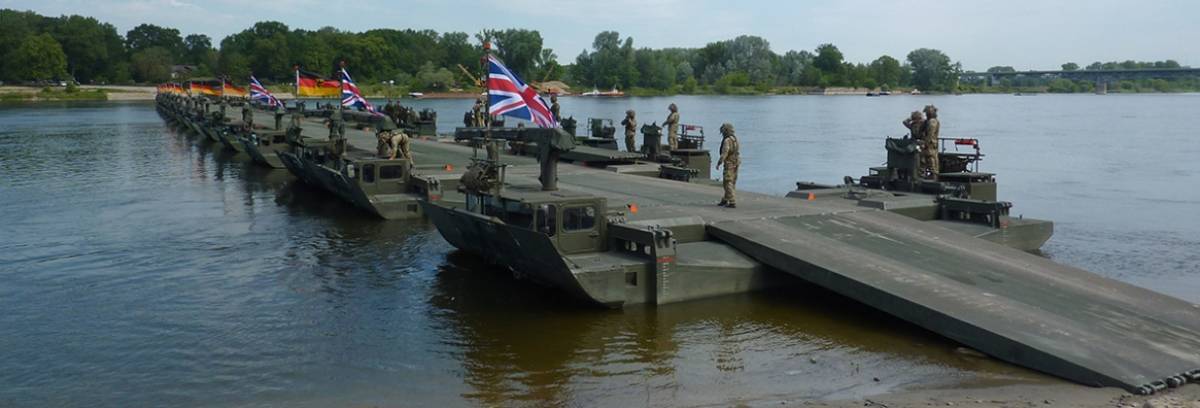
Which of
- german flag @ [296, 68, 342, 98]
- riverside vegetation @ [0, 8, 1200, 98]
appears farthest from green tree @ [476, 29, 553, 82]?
german flag @ [296, 68, 342, 98]

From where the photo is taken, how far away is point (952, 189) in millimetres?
22812

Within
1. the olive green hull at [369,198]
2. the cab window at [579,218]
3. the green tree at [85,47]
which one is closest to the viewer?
the cab window at [579,218]

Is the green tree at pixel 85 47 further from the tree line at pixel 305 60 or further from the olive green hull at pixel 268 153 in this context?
the olive green hull at pixel 268 153

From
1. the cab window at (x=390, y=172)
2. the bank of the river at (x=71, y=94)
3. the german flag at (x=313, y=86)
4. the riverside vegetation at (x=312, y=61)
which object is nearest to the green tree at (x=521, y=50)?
the riverside vegetation at (x=312, y=61)

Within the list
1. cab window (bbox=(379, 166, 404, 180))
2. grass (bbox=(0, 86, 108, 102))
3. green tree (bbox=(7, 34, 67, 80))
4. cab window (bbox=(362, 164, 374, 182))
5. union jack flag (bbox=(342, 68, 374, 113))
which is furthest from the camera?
green tree (bbox=(7, 34, 67, 80))

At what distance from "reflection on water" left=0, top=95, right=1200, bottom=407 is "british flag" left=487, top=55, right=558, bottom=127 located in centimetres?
328

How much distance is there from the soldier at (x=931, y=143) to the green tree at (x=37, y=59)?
169285 millimetres


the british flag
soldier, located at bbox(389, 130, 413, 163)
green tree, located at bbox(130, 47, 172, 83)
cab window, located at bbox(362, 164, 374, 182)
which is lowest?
cab window, located at bbox(362, 164, 374, 182)

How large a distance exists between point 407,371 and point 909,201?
12.2 m

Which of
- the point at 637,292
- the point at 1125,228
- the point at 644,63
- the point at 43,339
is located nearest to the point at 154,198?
the point at 43,339

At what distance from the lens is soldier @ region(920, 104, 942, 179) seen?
24.2m

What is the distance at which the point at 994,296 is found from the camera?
14750 mm

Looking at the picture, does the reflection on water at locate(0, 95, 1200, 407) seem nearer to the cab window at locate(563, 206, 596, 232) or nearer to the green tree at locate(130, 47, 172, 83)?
the cab window at locate(563, 206, 596, 232)

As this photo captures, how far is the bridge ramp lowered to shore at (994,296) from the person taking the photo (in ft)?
41.1
